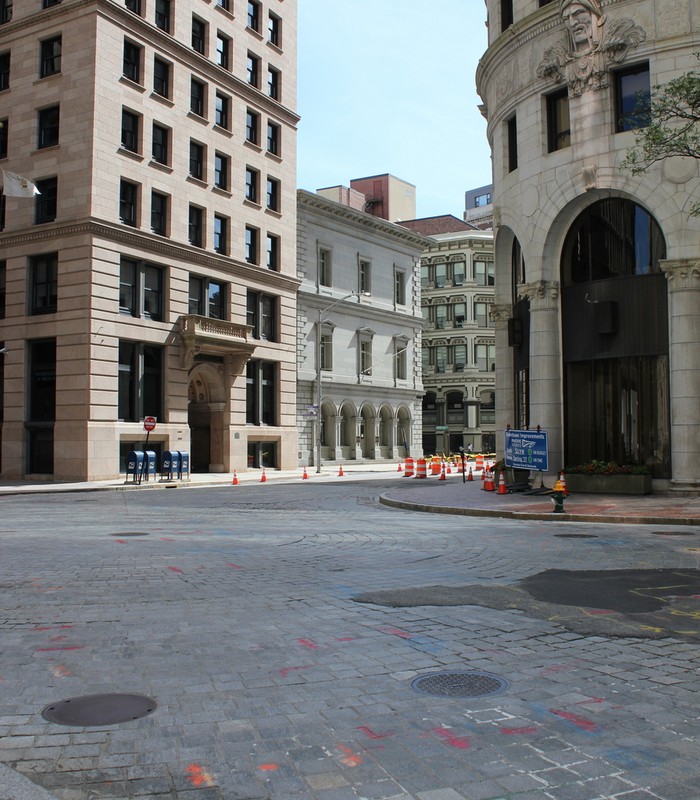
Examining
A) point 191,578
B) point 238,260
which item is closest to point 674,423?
point 191,578

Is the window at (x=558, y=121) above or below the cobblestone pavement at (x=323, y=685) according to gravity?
above

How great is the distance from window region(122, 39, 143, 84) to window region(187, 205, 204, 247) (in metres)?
7.04

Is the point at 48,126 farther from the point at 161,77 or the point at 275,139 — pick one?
the point at 275,139

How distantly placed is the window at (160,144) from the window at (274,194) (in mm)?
9477

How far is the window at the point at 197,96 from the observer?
43719mm

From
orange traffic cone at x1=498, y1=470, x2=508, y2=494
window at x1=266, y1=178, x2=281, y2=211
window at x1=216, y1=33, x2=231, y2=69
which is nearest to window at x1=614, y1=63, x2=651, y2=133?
orange traffic cone at x1=498, y1=470, x2=508, y2=494

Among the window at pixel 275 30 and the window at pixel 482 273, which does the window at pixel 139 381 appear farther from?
the window at pixel 482 273

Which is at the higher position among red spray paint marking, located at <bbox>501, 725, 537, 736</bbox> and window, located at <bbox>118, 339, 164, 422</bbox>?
window, located at <bbox>118, 339, 164, 422</bbox>

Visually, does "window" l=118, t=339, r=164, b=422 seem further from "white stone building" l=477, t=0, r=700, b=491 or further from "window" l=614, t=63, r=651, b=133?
"window" l=614, t=63, r=651, b=133

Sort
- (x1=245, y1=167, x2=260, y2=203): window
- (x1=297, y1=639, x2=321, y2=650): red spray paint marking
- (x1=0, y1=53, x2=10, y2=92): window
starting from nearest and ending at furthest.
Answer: (x1=297, y1=639, x2=321, y2=650): red spray paint marking, (x1=0, y1=53, x2=10, y2=92): window, (x1=245, y1=167, x2=260, y2=203): window

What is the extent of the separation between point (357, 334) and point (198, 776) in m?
57.8

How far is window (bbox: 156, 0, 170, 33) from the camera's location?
41312 millimetres

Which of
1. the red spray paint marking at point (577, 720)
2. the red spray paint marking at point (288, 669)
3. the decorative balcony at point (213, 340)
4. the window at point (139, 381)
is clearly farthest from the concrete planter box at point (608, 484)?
the decorative balcony at point (213, 340)

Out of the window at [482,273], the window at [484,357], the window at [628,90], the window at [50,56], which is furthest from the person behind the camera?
the window at [482,273]
